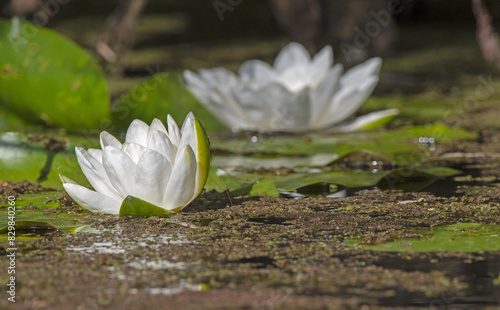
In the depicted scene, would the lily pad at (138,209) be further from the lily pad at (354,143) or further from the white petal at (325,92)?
the white petal at (325,92)

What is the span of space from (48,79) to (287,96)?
0.88 m

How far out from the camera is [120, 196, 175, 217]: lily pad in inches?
62.3

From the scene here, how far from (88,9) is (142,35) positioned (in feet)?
5.50

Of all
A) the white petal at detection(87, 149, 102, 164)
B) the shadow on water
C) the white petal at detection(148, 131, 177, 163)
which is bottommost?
the shadow on water

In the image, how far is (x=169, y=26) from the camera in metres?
6.36

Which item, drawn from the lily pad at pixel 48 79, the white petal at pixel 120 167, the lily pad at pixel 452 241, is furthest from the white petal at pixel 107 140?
the lily pad at pixel 48 79

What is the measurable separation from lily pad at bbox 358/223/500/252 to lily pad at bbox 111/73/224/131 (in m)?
1.35

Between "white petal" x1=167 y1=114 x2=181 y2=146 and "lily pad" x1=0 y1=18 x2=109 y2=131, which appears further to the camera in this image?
"lily pad" x1=0 y1=18 x2=109 y2=131

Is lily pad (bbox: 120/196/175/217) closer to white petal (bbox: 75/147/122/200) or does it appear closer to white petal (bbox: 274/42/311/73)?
white petal (bbox: 75/147/122/200)

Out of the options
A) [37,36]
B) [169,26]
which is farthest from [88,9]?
[37,36]

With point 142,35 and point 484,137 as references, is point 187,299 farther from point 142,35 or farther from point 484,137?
point 142,35

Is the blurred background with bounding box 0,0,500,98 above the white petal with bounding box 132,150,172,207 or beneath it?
above

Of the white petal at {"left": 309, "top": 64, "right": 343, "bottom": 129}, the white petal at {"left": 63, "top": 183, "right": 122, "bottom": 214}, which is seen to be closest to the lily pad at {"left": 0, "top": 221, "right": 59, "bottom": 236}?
the white petal at {"left": 63, "top": 183, "right": 122, "bottom": 214}

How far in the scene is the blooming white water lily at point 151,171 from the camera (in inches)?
62.6
